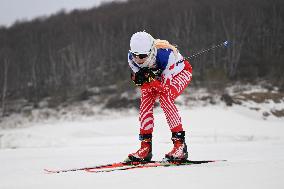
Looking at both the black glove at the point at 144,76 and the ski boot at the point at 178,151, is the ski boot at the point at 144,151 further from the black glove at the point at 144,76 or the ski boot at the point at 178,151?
the black glove at the point at 144,76

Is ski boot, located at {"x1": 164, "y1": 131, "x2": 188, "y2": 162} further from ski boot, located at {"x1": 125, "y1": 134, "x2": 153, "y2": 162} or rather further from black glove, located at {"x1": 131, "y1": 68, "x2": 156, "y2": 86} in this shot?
black glove, located at {"x1": 131, "y1": 68, "x2": 156, "y2": 86}

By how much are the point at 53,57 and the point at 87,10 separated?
13.4 m

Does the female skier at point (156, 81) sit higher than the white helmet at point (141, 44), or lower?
lower

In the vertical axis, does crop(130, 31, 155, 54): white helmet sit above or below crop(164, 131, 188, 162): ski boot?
above

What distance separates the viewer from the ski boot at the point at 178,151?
474 cm

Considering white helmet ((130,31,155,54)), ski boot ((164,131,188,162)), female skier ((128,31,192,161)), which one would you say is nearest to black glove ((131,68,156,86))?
female skier ((128,31,192,161))

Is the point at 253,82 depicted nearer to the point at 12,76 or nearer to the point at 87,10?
the point at 12,76

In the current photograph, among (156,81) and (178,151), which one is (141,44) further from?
(178,151)

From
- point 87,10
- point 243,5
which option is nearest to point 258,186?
point 243,5

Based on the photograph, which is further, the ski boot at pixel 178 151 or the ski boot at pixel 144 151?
the ski boot at pixel 144 151

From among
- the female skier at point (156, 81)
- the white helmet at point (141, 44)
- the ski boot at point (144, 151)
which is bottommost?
the ski boot at point (144, 151)

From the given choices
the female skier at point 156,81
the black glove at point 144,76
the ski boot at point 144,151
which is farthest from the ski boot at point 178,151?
the black glove at point 144,76

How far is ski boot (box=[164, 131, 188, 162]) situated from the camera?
4738mm

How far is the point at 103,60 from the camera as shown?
4906cm
